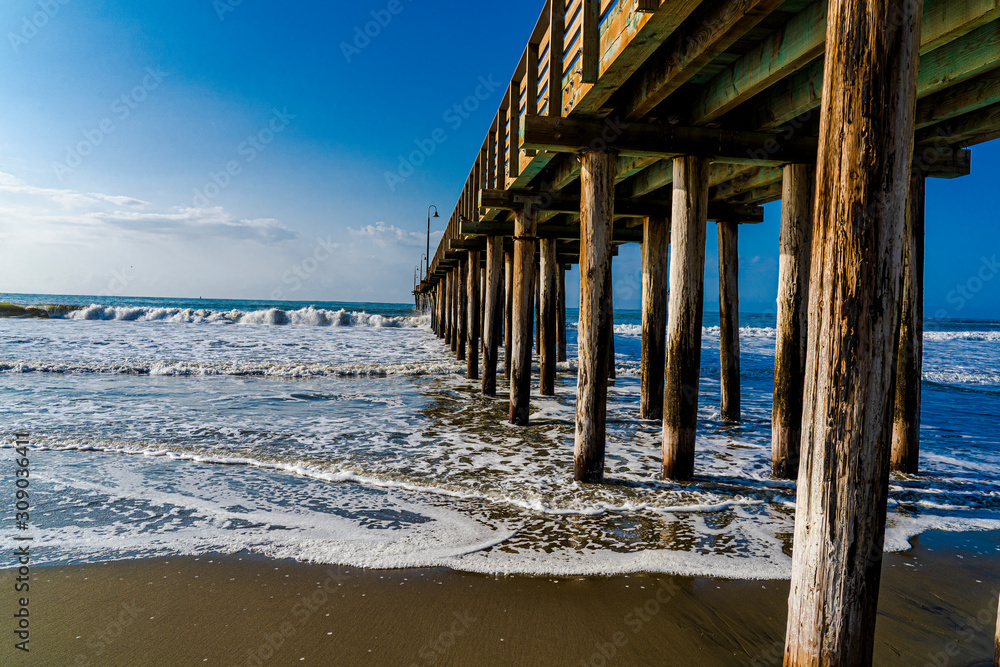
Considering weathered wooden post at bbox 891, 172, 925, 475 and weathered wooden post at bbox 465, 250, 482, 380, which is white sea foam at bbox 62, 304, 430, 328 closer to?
weathered wooden post at bbox 465, 250, 482, 380

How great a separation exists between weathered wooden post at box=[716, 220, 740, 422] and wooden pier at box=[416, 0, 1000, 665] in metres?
0.03

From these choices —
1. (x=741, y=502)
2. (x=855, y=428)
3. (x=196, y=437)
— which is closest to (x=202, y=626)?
(x=855, y=428)

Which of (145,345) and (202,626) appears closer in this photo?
(202,626)

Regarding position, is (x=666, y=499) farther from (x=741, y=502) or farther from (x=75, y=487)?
(x=75, y=487)

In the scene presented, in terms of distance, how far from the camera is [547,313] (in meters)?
9.74

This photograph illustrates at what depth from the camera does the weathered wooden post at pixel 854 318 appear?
182 centimetres

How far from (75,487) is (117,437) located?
2195mm

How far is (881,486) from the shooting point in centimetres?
191

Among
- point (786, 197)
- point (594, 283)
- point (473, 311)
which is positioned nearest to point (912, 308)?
point (786, 197)

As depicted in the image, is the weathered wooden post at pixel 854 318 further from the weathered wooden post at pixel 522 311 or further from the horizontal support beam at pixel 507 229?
the horizontal support beam at pixel 507 229

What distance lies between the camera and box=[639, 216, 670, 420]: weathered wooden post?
6694 mm

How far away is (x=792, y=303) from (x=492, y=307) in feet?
18.3

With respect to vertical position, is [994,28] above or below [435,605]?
above

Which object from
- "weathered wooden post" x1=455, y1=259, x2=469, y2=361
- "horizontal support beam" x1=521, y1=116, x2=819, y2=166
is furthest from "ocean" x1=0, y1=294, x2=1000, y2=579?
"weathered wooden post" x1=455, y1=259, x2=469, y2=361
